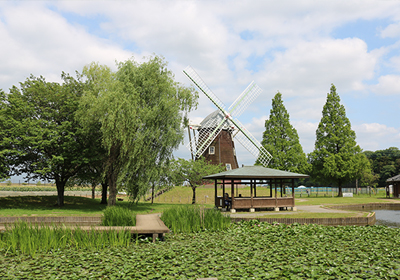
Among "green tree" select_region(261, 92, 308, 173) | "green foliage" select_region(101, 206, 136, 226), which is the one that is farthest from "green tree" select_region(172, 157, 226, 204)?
"green foliage" select_region(101, 206, 136, 226)

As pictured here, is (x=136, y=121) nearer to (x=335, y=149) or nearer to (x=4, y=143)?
(x=4, y=143)

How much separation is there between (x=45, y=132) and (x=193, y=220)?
14022mm

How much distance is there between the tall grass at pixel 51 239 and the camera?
8.68m

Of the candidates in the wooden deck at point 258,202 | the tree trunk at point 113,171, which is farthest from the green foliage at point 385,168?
the tree trunk at point 113,171

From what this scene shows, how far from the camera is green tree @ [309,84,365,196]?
137ft

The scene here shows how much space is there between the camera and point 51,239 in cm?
891

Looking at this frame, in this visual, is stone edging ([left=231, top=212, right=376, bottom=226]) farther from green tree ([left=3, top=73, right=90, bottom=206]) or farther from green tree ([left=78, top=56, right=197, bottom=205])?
green tree ([left=3, top=73, right=90, bottom=206])

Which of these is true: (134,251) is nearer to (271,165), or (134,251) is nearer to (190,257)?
(190,257)

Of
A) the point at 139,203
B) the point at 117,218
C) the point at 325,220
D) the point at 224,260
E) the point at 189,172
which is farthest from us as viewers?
the point at 189,172

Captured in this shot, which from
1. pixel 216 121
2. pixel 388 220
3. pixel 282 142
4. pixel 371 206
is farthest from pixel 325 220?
pixel 282 142

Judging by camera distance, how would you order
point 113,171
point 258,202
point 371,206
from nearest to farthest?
point 258,202 → point 113,171 → point 371,206

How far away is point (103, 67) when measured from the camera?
32.6 metres

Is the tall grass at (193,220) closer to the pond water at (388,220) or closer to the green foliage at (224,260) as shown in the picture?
the green foliage at (224,260)

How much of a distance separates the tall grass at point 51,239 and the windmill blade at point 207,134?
92.8 feet
